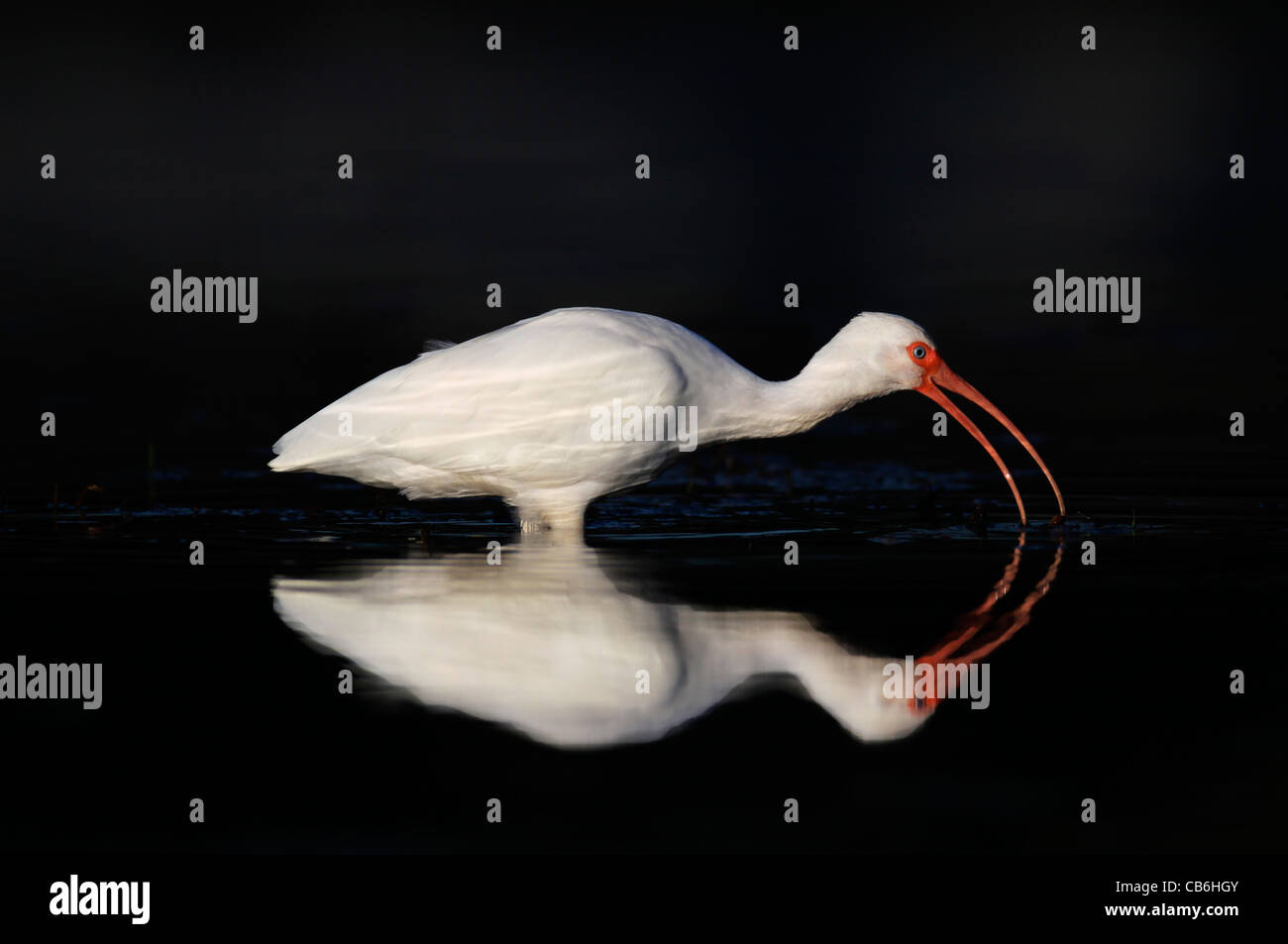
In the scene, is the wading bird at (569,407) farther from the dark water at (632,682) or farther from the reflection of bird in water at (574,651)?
the reflection of bird in water at (574,651)

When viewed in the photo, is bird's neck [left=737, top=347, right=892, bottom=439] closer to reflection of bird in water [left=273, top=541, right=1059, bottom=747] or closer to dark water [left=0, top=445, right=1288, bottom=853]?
dark water [left=0, top=445, right=1288, bottom=853]

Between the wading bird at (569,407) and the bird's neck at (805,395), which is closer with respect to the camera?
the wading bird at (569,407)

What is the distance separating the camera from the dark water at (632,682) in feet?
20.1

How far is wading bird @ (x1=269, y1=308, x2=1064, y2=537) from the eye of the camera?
34.8 ft

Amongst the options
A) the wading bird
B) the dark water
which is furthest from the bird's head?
the dark water

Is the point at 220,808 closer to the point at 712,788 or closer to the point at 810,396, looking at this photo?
the point at 712,788

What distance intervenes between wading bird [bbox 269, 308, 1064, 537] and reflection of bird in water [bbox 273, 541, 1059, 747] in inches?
50.7

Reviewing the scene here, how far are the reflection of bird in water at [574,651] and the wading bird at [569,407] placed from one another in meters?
1.29

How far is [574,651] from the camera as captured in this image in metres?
7.84

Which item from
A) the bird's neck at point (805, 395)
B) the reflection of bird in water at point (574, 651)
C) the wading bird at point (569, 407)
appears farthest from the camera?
the bird's neck at point (805, 395)

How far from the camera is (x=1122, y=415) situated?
2000 centimetres

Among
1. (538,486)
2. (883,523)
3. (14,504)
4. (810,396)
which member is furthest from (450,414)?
(14,504)

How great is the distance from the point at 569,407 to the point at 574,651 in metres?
3.04

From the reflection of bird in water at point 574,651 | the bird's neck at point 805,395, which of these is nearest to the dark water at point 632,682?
the reflection of bird in water at point 574,651
